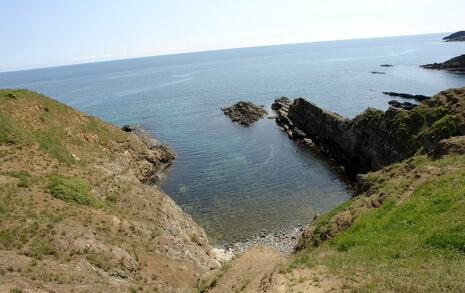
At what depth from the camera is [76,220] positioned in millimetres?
32125

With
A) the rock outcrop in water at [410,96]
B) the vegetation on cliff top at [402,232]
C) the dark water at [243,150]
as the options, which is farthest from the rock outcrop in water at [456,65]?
the vegetation on cliff top at [402,232]

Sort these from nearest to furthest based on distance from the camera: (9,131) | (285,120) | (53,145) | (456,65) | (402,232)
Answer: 1. (402,232)
2. (9,131)
3. (53,145)
4. (285,120)
5. (456,65)

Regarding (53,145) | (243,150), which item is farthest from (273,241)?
(243,150)

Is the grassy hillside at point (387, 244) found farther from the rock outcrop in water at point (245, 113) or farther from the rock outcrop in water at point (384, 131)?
the rock outcrop in water at point (245, 113)

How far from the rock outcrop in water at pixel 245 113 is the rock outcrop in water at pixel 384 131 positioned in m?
16.7

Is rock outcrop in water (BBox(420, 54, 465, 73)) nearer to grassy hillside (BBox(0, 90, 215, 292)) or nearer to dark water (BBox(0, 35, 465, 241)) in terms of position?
dark water (BBox(0, 35, 465, 241))

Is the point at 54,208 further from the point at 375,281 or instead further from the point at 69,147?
the point at 375,281

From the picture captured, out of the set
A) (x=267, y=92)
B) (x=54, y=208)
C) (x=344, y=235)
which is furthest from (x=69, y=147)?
(x=267, y=92)

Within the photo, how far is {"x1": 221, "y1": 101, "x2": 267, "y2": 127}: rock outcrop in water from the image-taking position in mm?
104875

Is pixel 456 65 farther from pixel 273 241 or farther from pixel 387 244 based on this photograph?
pixel 387 244

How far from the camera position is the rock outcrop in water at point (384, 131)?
148 ft

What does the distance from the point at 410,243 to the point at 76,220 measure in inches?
1016

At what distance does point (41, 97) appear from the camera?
61.7m

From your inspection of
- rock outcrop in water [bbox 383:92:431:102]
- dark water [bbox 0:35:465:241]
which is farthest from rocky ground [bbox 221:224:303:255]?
rock outcrop in water [bbox 383:92:431:102]
